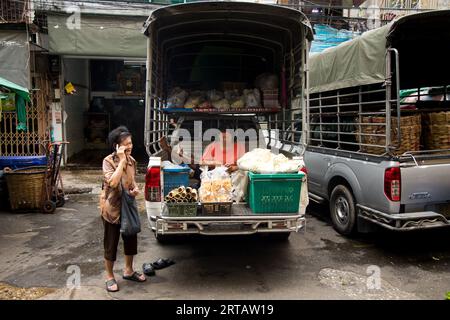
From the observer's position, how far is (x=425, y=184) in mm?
4633

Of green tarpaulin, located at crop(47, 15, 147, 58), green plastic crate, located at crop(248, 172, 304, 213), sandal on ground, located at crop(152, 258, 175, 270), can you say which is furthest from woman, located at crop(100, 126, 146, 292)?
green tarpaulin, located at crop(47, 15, 147, 58)

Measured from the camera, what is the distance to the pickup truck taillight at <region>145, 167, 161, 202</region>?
163 inches

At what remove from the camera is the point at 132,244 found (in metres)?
4.11

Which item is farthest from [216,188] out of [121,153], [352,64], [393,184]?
[352,64]

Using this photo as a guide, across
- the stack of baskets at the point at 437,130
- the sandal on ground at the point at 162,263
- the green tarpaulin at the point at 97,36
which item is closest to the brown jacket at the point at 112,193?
the sandal on ground at the point at 162,263

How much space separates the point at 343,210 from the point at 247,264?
74.9 inches

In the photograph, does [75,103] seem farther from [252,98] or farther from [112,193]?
[112,193]

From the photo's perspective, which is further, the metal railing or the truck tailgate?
the metal railing

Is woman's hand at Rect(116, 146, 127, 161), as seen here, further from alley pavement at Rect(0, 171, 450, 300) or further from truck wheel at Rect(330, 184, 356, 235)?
truck wheel at Rect(330, 184, 356, 235)

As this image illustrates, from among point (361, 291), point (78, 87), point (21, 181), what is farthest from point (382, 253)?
point (78, 87)

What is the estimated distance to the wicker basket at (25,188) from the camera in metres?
6.98

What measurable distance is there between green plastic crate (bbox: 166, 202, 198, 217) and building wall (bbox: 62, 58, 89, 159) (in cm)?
863

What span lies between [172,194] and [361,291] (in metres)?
2.16

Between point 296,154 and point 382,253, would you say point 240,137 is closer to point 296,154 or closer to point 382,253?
point 296,154
